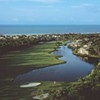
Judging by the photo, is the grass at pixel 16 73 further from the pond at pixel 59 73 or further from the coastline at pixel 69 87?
the pond at pixel 59 73

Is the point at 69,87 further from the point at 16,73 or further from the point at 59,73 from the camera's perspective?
the point at 16,73

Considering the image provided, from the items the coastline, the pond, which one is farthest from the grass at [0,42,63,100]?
the pond

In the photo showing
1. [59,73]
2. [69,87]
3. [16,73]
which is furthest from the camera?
[59,73]

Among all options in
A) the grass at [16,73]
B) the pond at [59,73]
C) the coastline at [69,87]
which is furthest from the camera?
the pond at [59,73]

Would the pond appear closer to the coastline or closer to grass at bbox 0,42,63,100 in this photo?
grass at bbox 0,42,63,100

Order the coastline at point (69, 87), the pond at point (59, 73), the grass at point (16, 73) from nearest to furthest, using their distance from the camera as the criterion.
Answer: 1. the coastline at point (69, 87)
2. the grass at point (16, 73)
3. the pond at point (59, 73)

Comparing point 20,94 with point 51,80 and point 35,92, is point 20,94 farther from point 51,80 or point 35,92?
point 51,80

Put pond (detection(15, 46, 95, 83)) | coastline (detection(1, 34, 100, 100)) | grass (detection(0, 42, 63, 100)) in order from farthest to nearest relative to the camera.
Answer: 1. pond (detection(15, 46, 95, 83))
2. grass (detection(0, 42, 63, 100))
3. coastline (detection(1, 34, 100, 100))

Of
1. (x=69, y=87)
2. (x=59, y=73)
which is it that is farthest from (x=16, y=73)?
(x=69, y=87)

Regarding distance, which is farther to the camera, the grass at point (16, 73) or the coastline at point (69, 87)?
the grass at point (16, 73)

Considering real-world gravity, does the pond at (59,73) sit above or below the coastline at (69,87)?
below

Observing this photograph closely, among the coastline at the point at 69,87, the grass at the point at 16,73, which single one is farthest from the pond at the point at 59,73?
the coastline at the point at 69,87
